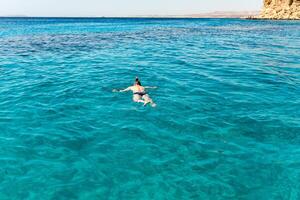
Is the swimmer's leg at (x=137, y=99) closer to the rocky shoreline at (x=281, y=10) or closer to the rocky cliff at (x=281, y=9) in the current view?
the rocky shoreline at (x=281, y=10)

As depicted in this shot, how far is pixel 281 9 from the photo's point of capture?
131 meters

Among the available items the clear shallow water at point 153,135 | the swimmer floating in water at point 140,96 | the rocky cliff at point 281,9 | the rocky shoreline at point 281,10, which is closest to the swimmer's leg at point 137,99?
the swimmer floating in water at point 140,96

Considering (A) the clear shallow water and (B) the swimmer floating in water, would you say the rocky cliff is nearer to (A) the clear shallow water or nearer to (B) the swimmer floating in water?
(A) the clear shallow water

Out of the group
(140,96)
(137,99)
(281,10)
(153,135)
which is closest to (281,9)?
(281,10)

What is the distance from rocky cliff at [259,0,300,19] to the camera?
4894 inches

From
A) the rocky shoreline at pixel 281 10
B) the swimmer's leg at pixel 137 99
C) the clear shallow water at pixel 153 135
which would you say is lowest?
the clear shallow water at pixel 153 135

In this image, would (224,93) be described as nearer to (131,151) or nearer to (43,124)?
(131,151)

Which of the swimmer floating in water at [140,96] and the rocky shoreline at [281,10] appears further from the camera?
the rocky shoreline at [281,10]

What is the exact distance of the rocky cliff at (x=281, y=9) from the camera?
12431 cm

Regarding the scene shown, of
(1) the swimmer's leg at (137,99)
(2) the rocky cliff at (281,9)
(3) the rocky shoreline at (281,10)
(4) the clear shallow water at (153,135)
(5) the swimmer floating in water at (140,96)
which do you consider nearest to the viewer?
(4) the clear shallow water at (153,135)

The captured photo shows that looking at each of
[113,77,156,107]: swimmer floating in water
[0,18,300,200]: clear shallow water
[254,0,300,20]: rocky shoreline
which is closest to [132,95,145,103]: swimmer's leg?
[113,77,156,107]: swimmer floating in water

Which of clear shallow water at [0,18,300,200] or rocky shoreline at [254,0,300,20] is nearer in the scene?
clear shallow water at [0,18,300,200]

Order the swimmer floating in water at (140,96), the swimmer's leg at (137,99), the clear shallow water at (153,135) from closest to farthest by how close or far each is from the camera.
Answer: the clear shallow water at (153,135)
the swimmer floating in water at (140,96)
the swimmer's leg at (137,99)

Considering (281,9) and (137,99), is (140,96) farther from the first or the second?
(281,9)
